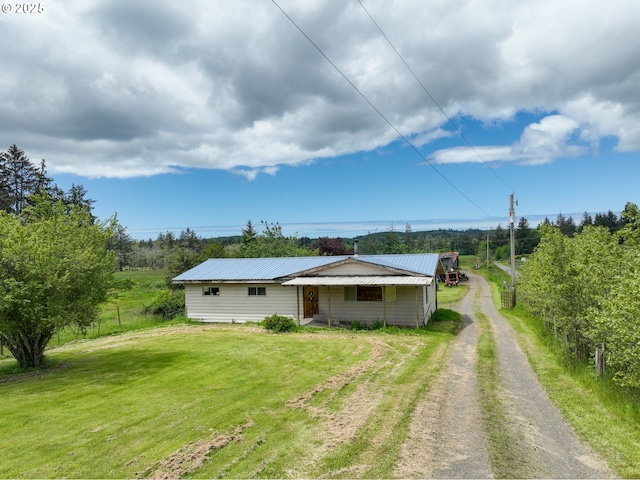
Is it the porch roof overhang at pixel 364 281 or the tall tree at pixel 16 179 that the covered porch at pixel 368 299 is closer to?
the porch roof overhang at pixel 364 281

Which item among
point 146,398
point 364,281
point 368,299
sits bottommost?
point 146,398

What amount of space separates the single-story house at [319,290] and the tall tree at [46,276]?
904 centimetres

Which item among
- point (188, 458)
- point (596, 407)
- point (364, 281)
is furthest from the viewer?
point (364, 281)

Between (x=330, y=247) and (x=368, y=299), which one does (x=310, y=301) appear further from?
(x=330, y=247)

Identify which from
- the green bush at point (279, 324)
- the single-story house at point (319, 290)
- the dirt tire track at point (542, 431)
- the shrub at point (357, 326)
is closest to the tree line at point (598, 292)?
the dirt tire track at point (542, 431)

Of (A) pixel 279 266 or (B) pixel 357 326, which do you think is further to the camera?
(A) pixel 279 266

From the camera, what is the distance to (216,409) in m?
8.34

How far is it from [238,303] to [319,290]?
4.95 meters

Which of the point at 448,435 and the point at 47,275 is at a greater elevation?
the point at 47,275

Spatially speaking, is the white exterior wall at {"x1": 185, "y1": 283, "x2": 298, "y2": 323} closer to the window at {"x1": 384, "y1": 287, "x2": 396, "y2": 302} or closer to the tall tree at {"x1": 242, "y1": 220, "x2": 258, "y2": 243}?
the window at {"x1": 384, "y1": 287, "x2": 396, "y2": 302}

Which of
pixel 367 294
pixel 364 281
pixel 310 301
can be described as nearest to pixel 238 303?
pixel 310 301

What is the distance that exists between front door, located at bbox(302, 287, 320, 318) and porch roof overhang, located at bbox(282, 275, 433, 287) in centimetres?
150

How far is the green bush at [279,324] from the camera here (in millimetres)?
19328

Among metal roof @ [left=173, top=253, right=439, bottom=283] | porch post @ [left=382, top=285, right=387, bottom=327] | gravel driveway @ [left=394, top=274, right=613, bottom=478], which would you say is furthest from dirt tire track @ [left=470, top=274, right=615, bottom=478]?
metal roof @ [left=173, top=253, right=439, bottom=283]
